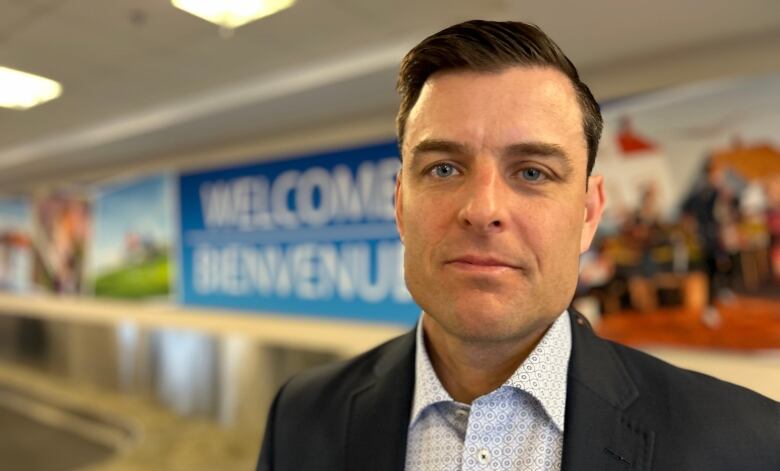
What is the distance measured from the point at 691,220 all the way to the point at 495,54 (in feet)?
6.82

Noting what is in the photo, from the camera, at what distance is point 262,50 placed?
2627 millimetres

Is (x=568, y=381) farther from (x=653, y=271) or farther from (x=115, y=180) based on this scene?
(x=115, y=180)

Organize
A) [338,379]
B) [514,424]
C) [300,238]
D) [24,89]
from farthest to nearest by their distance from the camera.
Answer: [300,238] → [24,89] → [338,379] → [514,424]

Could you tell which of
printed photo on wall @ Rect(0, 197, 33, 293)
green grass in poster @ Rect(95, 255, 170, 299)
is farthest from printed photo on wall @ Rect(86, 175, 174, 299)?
printed photo on wall @ Rect(0, 197, 33, 293)

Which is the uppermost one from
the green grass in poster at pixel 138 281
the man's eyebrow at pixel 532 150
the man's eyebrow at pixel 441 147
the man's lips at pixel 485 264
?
the man's eyebrow at pixel 441 147

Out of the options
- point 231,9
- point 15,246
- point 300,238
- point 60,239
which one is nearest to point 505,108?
point 231,9

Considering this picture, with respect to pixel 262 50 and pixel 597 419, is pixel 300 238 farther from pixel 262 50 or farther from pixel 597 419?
pixel 597 419

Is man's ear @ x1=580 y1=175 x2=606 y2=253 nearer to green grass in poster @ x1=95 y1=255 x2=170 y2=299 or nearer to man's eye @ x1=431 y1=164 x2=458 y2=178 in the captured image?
man's eye @ x1=431 y1=164 x2=458 y2=178

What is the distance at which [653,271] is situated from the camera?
7.84 ft

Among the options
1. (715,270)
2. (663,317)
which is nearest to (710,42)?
(715,270)

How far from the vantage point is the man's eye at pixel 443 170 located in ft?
1.96

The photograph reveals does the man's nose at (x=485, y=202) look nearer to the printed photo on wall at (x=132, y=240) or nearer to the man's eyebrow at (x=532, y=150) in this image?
the man's eyebrow at (x=532, y=150)

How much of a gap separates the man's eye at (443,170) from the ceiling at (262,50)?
1.46 meters

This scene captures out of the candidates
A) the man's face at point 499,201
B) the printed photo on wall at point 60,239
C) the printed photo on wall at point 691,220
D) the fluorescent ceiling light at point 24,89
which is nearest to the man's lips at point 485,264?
the man's face at point 499,201
